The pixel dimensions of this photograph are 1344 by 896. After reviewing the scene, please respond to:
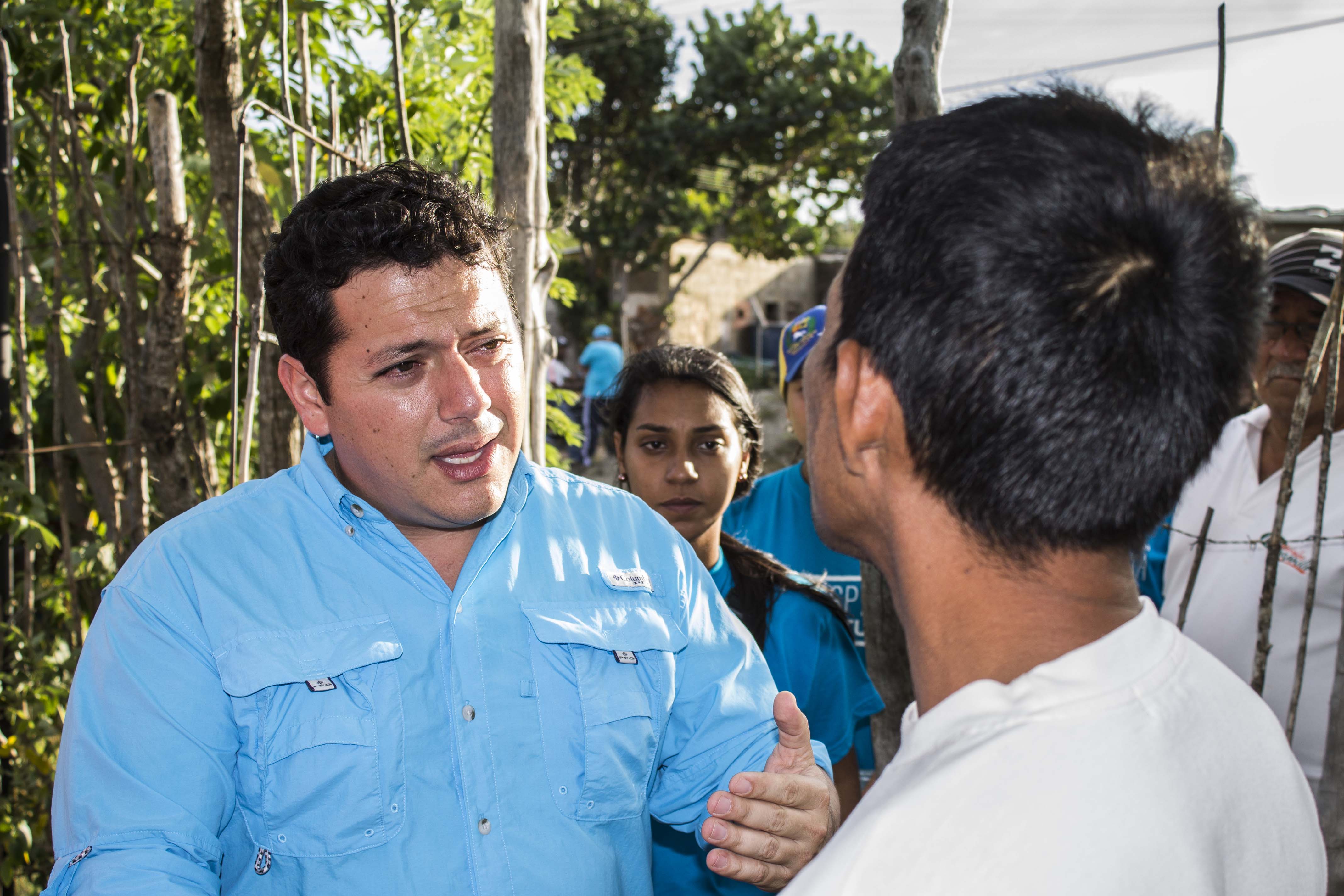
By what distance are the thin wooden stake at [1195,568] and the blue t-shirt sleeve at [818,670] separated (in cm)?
75

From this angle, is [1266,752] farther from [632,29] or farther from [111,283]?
[632,29]

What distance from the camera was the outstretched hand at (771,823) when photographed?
4.75 ft

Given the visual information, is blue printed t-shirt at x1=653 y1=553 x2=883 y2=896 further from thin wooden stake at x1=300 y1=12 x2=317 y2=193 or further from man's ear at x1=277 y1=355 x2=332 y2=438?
thin wooden stake at x1=300 y1=12 x2=317 y2=193

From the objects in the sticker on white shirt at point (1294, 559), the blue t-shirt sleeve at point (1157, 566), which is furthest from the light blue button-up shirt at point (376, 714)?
the blue t-shirt sleeve at point (1157, 566)

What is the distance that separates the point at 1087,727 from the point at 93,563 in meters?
3.71

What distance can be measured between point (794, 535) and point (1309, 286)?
1.52 m

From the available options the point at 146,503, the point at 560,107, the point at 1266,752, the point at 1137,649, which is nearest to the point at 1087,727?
the point at 1137,649

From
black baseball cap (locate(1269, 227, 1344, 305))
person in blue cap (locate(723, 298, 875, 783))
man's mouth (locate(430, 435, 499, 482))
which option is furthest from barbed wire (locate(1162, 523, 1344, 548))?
man's mouth (locate(430, 435, 499, 482))

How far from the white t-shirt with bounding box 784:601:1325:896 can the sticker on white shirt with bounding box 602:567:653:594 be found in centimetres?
85

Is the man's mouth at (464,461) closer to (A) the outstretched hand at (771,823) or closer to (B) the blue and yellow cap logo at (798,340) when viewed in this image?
(A) the outstretched hand at (771,823)

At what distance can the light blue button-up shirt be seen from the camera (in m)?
1.41

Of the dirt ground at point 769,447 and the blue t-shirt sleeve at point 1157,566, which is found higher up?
the blue t-shirt sleeve at point 1157,566

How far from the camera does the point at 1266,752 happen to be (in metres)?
1.03

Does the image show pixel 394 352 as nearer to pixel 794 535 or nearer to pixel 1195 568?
pixel 794 535
